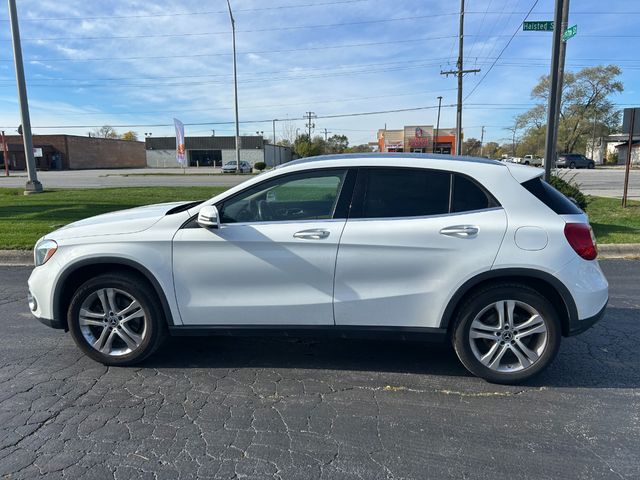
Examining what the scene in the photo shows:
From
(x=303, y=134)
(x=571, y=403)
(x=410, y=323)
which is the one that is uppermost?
(x=303, y=134)

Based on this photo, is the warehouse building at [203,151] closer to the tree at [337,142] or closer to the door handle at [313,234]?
the tree at [337,142]

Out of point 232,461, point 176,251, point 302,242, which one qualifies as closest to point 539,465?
point 232,461

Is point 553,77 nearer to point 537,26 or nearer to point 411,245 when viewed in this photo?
point 537,26

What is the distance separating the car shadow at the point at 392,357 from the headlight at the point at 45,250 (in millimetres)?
1166

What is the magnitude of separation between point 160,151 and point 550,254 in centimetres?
8495

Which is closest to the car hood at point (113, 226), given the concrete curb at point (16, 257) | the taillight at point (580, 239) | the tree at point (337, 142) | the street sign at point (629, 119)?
the taillight at point (580, 239)

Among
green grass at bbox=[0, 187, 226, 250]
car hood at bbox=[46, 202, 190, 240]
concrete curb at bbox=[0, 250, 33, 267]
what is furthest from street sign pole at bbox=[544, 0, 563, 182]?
green grass at bbox=[0, 187, 226, 250]

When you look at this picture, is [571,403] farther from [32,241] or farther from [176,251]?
[32,241]

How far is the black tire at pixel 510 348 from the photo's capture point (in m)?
3.34

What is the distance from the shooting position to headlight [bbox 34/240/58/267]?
367cm

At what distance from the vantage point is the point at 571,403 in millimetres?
3248

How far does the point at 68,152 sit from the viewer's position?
67.0 meters

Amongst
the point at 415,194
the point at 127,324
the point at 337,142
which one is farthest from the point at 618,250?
the point at 337,142

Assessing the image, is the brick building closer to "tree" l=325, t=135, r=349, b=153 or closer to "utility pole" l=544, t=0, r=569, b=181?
"tree" l=325, t=135, r=349, b=153
